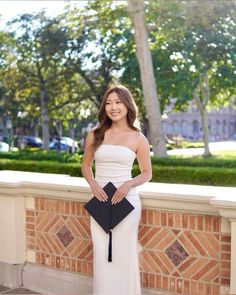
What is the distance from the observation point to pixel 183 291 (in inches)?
139

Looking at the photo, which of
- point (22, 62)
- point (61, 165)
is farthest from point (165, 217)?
point (22, 62)

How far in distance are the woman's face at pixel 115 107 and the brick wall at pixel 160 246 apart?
0.83 metres

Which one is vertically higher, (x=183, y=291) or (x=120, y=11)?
(x=120, y=11)

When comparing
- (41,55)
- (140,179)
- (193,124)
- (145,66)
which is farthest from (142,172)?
(193,124)

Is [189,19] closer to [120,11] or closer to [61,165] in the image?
[120,11]

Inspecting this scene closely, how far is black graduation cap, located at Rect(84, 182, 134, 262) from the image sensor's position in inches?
128

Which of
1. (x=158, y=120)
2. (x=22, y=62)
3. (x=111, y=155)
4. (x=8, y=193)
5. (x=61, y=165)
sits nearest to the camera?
(x=111, y=155)

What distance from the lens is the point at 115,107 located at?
10.9 ft

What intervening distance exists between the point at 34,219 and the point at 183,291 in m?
1.63

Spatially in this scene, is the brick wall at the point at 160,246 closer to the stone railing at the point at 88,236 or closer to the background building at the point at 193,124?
the stone railing at the point at 88,236

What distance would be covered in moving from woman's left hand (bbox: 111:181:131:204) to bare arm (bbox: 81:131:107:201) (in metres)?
0.09

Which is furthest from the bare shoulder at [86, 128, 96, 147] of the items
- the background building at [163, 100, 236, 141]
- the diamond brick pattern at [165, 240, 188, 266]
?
the background building at [163, 100, 236, 141]

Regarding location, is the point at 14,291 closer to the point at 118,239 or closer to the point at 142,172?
the point at 118,239

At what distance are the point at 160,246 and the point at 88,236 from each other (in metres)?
0.71
